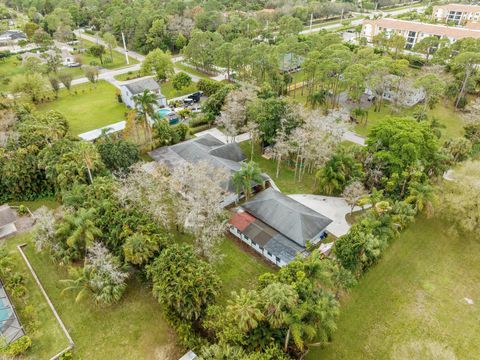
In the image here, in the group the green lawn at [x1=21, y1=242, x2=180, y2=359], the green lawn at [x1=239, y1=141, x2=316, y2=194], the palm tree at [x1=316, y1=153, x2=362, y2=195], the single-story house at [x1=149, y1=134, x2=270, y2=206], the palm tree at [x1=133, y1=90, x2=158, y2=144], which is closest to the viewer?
the green lawn at [x1=21, y1=242, x2=180, y2=359]

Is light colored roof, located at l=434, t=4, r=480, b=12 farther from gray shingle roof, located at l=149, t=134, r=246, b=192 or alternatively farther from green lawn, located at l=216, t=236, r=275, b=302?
green lawn, located at l=216, t=236, r=275, b=302

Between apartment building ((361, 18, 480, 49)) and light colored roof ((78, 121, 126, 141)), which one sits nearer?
light colored roof ((78, 121, 126, 141))

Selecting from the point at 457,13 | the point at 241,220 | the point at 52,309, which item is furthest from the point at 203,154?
the point at 457,13

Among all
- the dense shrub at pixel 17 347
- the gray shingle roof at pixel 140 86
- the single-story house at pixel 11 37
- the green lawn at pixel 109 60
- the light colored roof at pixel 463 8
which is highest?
the light colored roof at pixel 463 8

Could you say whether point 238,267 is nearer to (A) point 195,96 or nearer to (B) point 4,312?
→ (B) point 4,312

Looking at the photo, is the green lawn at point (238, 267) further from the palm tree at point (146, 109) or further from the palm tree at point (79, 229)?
the palm tree at point (146, 109)

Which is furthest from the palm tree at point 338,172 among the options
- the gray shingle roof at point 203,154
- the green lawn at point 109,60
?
the green lawn at point 109,60

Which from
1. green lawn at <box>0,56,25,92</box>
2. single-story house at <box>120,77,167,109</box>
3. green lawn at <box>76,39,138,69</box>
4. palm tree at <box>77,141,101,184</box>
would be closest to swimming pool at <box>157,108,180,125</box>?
single-story house at <box>120,77,167,109</box>
